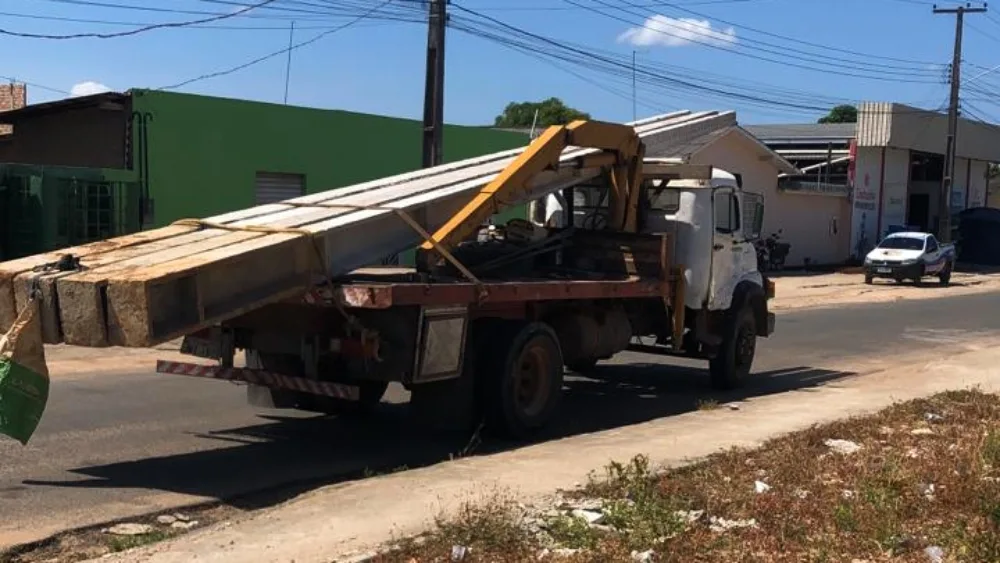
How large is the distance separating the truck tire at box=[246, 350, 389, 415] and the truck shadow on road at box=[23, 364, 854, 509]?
0.13 m

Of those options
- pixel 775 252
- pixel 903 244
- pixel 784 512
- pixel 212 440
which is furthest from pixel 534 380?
pixel 903 244

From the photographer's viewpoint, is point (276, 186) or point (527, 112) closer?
point (276, 186)

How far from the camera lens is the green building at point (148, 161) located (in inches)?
747

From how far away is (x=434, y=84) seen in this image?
67.5 feet

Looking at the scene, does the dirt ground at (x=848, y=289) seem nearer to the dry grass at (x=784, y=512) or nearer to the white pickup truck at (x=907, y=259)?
the white pickup truck at (x=907, y=259)

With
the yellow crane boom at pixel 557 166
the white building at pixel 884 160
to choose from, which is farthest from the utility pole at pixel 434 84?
the white building at pixel 884 160

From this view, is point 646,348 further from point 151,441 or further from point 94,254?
point 94,254

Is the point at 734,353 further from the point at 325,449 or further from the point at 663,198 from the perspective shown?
the point at 325,449

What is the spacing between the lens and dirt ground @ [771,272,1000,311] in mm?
27938

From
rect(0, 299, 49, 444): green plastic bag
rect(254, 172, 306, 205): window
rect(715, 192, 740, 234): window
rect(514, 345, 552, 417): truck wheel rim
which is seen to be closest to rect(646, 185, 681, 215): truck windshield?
rect(715, 192, 740, 234): window

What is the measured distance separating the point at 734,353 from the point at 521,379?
417cm

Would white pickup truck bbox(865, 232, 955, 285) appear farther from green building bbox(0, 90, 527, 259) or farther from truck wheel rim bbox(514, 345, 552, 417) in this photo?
truck wheel rim bbox(514, 345, 552, 417)

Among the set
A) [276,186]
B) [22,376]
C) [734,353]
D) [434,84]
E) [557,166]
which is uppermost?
[434,84]

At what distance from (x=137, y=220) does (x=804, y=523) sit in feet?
54.5
